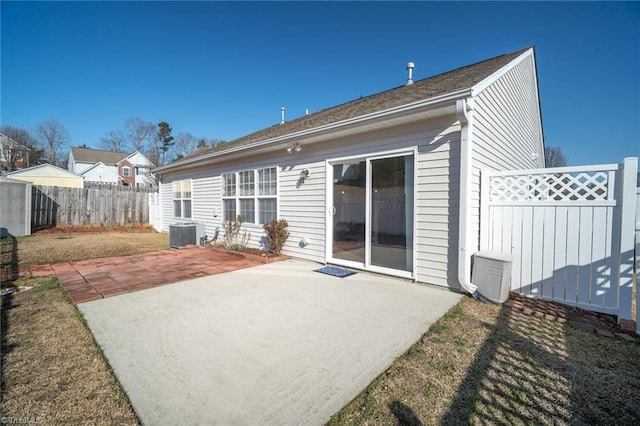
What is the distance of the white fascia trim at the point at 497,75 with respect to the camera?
392 centimetres

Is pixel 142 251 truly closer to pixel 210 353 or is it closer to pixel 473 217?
pixel 210 353

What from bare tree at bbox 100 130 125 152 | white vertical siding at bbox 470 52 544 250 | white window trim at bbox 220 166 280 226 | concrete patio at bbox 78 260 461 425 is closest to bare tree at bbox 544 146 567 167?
white vertical siding at bbox 470 52 544 250

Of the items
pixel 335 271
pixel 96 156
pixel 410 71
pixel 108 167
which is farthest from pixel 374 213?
pixel 96 156

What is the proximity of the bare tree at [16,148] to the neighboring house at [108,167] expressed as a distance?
3.45 meters

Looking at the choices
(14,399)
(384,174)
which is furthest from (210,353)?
(384,174)

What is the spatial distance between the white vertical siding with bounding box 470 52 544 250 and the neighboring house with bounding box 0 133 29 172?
40.5 meters

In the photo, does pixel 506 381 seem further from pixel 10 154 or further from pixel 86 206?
pixel 10 154

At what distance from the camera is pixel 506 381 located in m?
2.05

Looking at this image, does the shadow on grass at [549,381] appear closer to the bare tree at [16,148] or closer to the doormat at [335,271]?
the doormat at [335,271]

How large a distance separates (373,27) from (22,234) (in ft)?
46.9

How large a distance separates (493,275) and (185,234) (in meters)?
8.23

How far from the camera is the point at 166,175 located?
1205 centimetres

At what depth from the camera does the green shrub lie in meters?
6.46

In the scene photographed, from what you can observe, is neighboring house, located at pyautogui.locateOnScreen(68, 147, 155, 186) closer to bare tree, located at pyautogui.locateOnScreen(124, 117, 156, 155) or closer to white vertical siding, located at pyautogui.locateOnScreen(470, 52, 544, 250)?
bare tree, located at pyautogui.locateOnScreen(124, 117, 156, 155)
